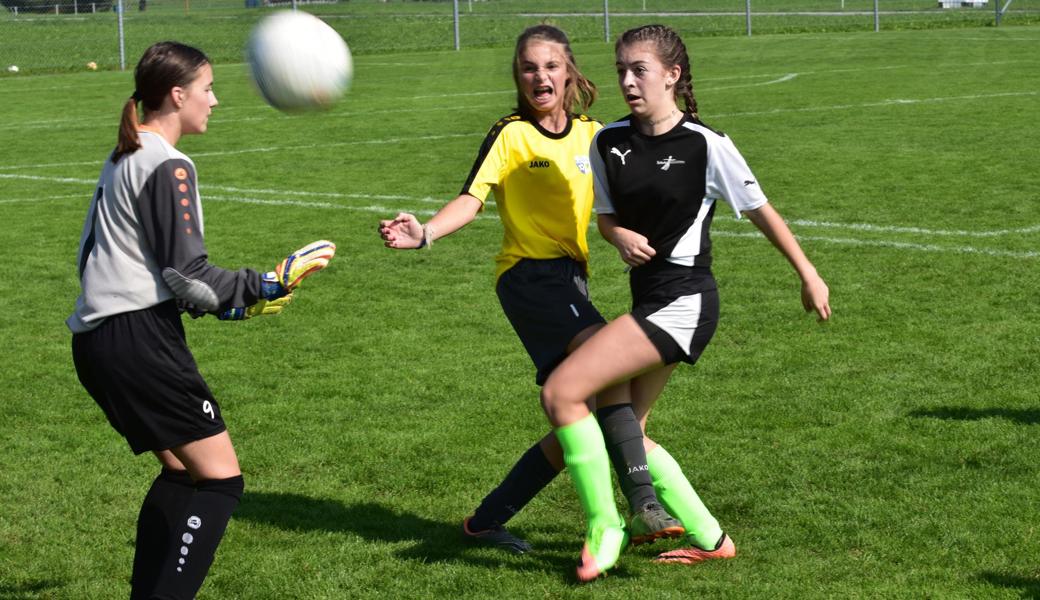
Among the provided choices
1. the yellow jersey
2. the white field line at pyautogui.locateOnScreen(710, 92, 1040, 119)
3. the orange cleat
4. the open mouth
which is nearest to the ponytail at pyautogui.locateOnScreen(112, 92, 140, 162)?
the yellow jersey

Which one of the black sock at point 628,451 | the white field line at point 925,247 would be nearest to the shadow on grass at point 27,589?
the black sock at point 628,451

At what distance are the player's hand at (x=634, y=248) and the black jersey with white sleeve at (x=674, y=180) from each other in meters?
0.16

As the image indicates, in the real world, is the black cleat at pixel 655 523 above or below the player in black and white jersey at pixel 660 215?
below

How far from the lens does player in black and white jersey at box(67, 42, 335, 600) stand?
4.41m

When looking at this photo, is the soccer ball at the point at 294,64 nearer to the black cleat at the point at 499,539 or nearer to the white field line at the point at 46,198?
the black cleat at the point at 499,539

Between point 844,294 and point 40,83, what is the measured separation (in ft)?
79.1

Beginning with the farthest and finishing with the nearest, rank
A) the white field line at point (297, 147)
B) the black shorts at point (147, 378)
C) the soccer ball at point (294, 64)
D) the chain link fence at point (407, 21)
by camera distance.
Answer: the chain link fence at point (407, 21)
the white field line at point (297, 147)
the soccer ball at point (294, 64)
the black shorts at point (147, 378)

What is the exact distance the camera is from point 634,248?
507 centimetres

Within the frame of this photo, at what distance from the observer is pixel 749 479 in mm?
6586

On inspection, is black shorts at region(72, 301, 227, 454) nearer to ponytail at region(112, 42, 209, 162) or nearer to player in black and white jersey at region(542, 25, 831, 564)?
ponytail at region(112, 42, 209, 162)

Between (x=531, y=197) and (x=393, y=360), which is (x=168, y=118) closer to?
(x=531, y=197)

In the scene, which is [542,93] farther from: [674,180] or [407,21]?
[407,21]

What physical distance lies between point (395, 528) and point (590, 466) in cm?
123

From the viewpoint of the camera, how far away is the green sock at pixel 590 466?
17.2 ft
